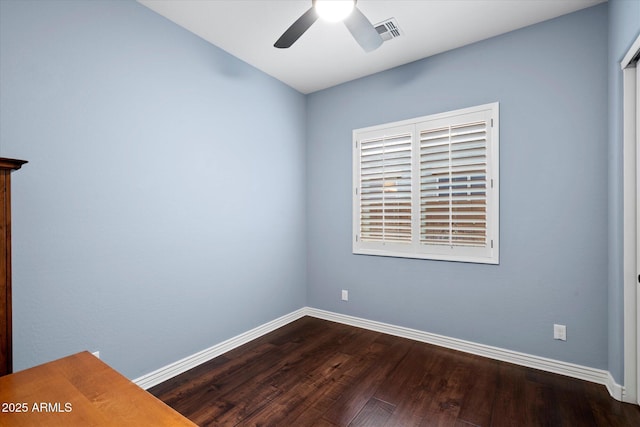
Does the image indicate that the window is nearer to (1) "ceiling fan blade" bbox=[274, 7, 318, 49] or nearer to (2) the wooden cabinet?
(1) "ceiling fan blade" bbox=[274, 7, 318, 49]

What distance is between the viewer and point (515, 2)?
2.23 m

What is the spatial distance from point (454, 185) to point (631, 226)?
1207 mm

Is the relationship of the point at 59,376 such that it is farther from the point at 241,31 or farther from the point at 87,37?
the point at 241,31

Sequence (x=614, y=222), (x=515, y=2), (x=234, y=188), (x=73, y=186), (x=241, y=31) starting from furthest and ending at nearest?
(x=234, y=188) < (x=241, y=31) < (x=515, y=2) < (x=614, y=222) < (x=73, y=186)

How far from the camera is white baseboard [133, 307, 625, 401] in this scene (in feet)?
7.36

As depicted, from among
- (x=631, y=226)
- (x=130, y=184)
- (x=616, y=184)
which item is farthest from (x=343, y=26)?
(x=631, y=226)

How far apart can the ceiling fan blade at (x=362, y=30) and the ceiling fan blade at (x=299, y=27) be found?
0.22 m

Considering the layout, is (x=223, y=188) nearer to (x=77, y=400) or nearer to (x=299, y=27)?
(x=299, y=27)

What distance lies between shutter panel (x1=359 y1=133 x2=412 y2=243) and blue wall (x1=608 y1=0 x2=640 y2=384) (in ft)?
4.96

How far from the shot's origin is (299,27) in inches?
77.1

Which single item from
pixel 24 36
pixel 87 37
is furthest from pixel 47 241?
pixel 87 37

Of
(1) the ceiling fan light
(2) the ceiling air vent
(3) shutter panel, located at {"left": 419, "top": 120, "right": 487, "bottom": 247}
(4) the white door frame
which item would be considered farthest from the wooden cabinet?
(4) the white door frame

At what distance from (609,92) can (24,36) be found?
386cm

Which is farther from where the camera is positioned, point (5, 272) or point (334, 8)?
point (334, 8)
